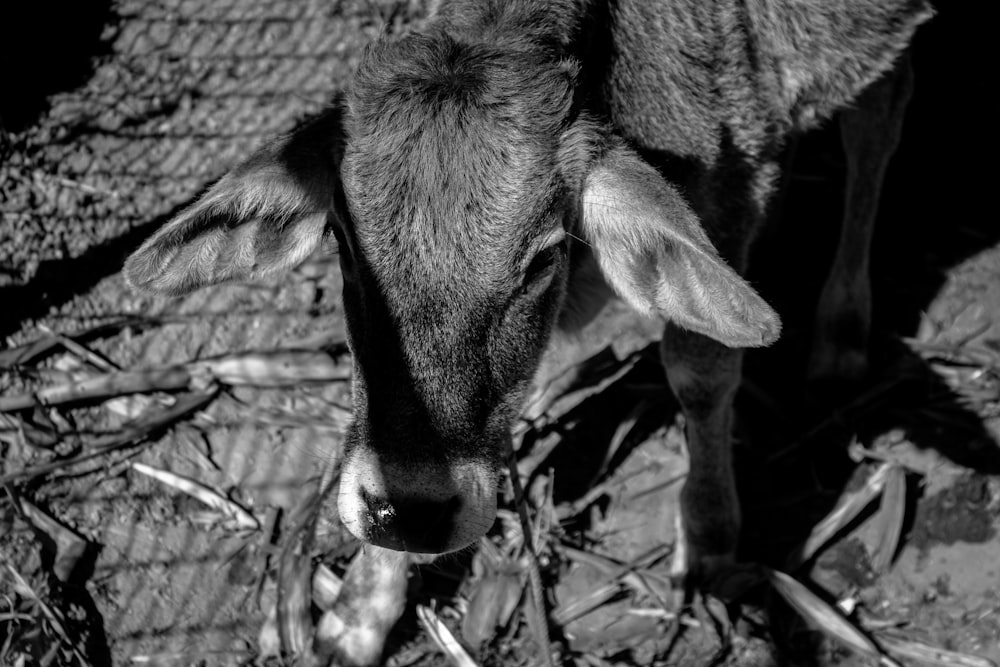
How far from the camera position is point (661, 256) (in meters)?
2.97

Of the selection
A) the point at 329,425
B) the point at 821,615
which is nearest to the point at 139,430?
the point at 329,425

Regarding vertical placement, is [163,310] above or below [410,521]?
below

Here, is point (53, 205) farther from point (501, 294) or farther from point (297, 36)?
point (501, 294)

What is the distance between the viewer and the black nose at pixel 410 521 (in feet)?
8.82

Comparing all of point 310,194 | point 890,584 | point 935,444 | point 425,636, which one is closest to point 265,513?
point 425,636

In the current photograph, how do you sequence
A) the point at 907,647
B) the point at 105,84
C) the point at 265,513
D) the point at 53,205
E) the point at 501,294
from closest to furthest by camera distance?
the point at 501,294, the point at 907,647, the point at 265,513, the point at 53,205, the point at 105,84

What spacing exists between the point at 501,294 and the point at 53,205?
296 centimetres

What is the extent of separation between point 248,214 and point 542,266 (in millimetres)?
835

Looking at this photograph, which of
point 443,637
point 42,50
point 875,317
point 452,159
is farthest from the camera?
point 42,50

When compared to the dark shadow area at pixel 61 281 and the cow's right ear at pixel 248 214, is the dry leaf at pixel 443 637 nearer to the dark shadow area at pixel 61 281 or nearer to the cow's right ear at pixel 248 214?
the cow's right ear at pixel 248 214

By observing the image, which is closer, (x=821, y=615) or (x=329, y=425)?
(x=821, y=615)

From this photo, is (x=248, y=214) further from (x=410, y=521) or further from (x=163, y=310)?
(x=163, y=310)

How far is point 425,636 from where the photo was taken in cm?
396

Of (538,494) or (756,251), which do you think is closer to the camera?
(538,494)
